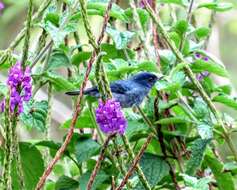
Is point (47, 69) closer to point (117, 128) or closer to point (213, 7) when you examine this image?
point (213, 7)

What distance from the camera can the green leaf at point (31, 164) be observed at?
163 cm

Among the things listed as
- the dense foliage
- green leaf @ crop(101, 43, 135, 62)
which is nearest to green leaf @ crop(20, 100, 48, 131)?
the dense foliage

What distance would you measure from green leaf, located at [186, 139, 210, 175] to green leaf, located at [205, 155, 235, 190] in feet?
0.30

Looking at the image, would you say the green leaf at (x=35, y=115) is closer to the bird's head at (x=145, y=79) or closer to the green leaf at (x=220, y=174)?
Result: the bird's head at (x=145, y=79)

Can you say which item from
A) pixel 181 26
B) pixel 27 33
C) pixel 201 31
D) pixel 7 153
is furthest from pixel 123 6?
pixel 7 153

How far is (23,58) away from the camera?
1.20 meters

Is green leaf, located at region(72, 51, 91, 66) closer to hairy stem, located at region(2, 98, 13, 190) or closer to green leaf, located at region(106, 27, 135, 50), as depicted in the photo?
green leaf, located at region(106, 27, 135, 50)

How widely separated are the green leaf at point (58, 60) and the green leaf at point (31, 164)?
8.5 inches

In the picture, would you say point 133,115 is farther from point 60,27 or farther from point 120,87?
point 60,27

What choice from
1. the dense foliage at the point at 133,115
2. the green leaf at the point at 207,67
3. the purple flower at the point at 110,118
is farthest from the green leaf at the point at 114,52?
the purple flower at the point at 110,118

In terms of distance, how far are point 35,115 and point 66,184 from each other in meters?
0.25

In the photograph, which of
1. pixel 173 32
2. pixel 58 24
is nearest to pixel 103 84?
pixel 58 24

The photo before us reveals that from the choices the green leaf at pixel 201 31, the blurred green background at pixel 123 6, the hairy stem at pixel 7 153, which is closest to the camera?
the hairy stem at pixel 7 153

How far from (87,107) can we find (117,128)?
0.63 m
